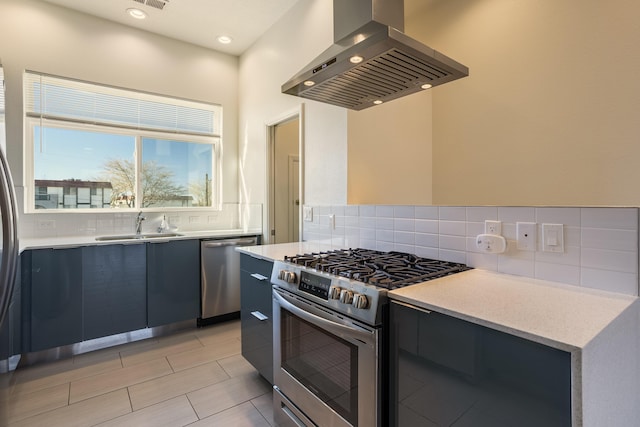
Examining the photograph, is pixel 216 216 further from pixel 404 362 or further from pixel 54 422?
pixel 404 362

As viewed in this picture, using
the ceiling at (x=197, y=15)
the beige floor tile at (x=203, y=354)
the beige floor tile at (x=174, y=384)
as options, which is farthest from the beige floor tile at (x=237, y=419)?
the ceiling at (x=197, y=15)

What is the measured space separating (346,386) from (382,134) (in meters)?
1.82

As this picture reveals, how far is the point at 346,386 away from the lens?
1361mm

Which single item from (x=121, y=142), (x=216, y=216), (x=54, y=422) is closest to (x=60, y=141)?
(x=121, y=142)

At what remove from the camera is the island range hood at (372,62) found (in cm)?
129

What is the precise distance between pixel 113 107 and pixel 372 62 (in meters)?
3.11

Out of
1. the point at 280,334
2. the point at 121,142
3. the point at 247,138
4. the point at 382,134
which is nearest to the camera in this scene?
the point at 280,334

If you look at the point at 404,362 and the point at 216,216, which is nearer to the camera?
the point at 404,362

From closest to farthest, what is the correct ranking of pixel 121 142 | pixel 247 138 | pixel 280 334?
pixel 280 334 → pixel 121 142 → pixel 247 138

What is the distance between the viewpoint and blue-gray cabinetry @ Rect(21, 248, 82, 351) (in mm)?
2379

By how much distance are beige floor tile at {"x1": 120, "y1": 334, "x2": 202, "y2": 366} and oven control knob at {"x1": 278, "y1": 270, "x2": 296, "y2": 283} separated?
1575 millimetres

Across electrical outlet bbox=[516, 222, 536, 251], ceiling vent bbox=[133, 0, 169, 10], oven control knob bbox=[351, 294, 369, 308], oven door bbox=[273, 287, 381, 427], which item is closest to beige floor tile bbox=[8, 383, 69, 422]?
oven door bbox=[273, 287, 381, 427]

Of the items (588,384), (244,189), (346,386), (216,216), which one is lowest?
(346,386)

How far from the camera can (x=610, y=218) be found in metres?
1.21
